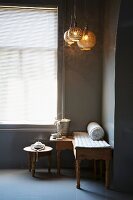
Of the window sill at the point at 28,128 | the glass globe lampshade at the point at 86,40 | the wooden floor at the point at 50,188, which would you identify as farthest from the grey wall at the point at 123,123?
the window sill at the point at 28,128

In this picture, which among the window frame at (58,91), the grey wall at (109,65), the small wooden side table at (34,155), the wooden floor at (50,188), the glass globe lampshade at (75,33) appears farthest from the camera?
the window frame at (58,91)

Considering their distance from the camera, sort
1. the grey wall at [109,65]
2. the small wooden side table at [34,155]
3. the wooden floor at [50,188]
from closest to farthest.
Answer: the wooden floor at [50,188], the grey wall at [109,65], the small wooden side table at [34,155]

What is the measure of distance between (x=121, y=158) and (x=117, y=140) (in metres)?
0.27

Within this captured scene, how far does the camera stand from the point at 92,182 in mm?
5082

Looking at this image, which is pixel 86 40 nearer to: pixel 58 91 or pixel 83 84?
pixel 83 84

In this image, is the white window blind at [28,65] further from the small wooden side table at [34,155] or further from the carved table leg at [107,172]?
the carved table leg at [107,172]

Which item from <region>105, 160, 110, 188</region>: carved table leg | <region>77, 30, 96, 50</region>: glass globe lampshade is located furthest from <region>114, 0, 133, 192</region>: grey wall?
<region>77, 30, 96, 50</region>: glass globe lampshade

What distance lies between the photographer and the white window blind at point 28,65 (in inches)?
233

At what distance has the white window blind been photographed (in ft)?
19.5

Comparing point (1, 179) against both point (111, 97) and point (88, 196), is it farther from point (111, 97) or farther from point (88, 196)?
point (111, 97)

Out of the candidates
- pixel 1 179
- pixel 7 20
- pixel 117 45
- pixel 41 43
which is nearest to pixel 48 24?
pixel 41 43

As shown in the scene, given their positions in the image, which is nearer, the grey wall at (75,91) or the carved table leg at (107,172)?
the carved table leg at (107,172)

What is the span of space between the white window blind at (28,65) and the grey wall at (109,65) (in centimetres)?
95

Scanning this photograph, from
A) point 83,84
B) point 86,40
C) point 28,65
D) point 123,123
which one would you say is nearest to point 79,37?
point 86,40
